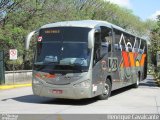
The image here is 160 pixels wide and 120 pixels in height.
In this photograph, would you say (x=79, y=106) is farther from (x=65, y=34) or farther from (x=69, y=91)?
(x=65, y=34)

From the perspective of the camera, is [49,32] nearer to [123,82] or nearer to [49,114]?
[49,114]

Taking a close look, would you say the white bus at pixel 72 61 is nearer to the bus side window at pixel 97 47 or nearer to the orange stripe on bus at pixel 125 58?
the bus side window at pixel 97 47

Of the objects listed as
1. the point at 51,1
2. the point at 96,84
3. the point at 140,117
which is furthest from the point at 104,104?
the point at 51,1

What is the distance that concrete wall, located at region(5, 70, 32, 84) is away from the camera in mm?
28261

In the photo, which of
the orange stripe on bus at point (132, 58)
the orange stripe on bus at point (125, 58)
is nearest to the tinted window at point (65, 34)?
the orange stripe on bus at point (125, 58)

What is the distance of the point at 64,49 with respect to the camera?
1575cm

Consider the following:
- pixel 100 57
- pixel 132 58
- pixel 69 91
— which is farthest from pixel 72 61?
pixel 132 58

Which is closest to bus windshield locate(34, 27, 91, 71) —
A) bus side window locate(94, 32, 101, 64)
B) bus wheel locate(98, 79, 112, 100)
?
bus side window locate(94, 32, 101, 64)

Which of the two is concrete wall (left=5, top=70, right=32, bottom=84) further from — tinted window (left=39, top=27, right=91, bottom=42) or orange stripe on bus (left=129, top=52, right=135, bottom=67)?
tinted window (left=39, top=27, right=91, bottom=42)

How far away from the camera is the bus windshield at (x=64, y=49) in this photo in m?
15.5

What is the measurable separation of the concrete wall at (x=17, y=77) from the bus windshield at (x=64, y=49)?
486 inches

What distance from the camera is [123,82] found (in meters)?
21.1

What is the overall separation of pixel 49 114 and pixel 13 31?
62.4ft

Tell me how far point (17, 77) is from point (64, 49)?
47.8ft
